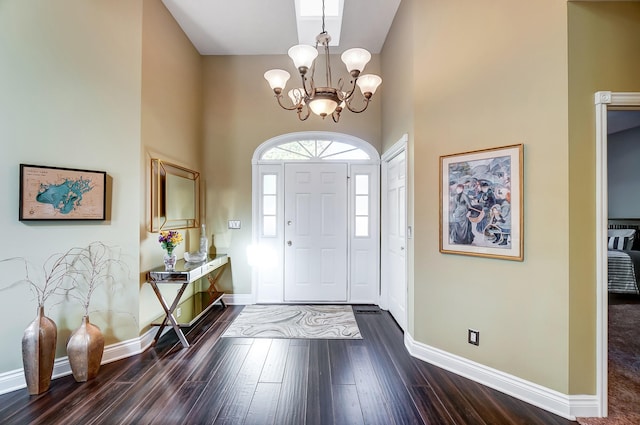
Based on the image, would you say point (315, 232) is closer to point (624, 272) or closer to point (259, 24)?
point (259, 24)

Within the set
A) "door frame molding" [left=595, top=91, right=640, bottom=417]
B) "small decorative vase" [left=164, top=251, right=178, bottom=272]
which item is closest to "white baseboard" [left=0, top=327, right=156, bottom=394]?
"small decorative vase" [left=164, top=251, right=178, bottom=272]

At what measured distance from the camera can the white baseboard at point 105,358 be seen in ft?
6.82

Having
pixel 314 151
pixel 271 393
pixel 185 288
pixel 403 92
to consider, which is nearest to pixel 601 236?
pixel 403 92

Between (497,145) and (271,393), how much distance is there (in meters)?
2.64

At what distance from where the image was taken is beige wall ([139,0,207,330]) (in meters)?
2.78

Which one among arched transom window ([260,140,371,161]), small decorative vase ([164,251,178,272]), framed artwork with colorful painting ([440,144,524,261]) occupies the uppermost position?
arched transom window ([260,140,371,161])

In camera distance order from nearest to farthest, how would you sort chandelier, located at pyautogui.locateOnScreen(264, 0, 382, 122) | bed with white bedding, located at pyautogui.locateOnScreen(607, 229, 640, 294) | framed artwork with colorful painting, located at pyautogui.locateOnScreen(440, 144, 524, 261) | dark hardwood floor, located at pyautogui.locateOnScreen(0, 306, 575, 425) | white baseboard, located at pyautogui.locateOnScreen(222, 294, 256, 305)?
dark hardwood floor, located at pyautogui.locateOnScreen(0, 306, 575, 425) → chandelier, located at pyautogui.locateOnScreen(264, 0, 382, 122) → framed artwork with colorful painting, located at pyautogui.locateOnScreen(440, 144, 524, 261) → white baseboard, located at pyautogui.locateOnScreen(222, 294, 256, 305) → bed with white bedding, located at pyautogui.locateOnScreen(607, 229, 640, 294)

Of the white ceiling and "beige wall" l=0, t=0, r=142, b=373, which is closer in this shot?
"beige wall" l=0, t=0, r=142, b=373

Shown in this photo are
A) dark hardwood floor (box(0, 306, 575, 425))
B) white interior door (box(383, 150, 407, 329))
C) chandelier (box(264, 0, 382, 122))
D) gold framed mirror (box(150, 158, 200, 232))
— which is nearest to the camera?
dark hardwood floor (box(0, 306, 575, 425))

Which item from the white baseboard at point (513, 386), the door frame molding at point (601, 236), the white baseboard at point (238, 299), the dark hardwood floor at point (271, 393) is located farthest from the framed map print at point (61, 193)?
the door frame molding at point (601, 236)

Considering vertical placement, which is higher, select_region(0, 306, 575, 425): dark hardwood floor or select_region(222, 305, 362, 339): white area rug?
select_region(222, 305, 362, 339): white area rug

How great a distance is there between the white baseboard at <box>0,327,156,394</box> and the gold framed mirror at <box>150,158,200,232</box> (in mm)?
1111

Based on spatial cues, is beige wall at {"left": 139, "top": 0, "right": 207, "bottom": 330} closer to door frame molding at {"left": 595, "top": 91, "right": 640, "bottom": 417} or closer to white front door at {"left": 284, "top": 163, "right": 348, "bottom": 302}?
white front door at {"left": 284, "top": 163, "right": 348, "bottom": 302}

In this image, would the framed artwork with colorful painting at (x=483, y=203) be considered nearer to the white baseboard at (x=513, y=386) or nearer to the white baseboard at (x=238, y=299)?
the white baseboard at (x=513, y=386)
